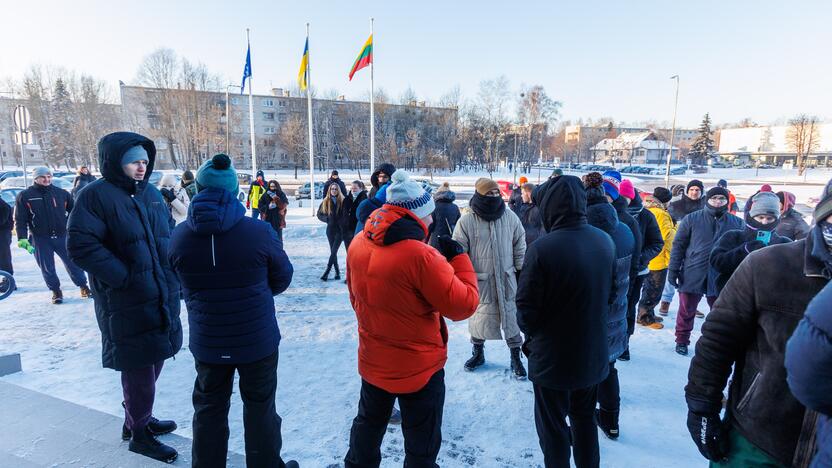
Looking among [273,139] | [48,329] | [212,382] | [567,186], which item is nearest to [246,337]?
[212,382]

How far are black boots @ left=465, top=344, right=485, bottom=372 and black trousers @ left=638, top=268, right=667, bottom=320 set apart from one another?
2.75 metres

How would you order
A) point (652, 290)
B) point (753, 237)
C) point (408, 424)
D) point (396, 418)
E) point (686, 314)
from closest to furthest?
1. point (408, 424)
2. point (753, 237)
3. point (396, 418)
4. point (686, 314)
5. point (652, 290)

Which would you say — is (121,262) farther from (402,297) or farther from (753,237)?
(753,237)

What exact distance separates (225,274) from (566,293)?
184 centimetres

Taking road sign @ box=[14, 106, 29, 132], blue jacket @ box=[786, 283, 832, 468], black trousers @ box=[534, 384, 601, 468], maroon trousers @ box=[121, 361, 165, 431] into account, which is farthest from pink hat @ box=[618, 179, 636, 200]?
road sign @ box=[14, 106, 29, 132]

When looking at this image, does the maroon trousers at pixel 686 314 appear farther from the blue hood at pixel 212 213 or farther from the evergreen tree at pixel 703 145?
the evergreen tree at pixel 703 145

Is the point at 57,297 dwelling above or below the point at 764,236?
below

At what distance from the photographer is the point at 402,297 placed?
211cm

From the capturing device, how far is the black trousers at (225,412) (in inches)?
93.7

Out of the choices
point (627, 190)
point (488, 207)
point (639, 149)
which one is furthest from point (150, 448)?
point (639, 149)

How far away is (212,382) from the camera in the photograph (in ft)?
7.80

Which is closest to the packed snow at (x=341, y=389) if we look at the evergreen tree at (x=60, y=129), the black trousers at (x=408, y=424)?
the black trousers at (x=408, y=424)

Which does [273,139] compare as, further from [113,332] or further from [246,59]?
[113,332]

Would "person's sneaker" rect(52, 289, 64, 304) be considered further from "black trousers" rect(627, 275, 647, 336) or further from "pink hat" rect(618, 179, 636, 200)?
"pink hat" rect(618, 179, 636, 200)
